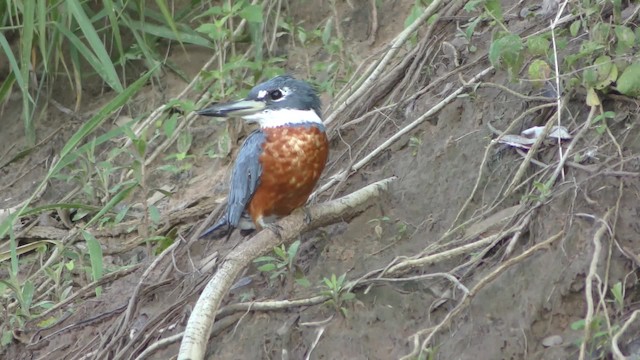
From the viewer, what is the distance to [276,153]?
184 inches

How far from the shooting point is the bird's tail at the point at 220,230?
16.3ft

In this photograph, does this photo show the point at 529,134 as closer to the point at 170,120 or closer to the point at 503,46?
the point at 503,46

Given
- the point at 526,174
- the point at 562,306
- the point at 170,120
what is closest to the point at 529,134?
the point at 526,174

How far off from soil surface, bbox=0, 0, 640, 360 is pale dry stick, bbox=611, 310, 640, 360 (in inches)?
1.5

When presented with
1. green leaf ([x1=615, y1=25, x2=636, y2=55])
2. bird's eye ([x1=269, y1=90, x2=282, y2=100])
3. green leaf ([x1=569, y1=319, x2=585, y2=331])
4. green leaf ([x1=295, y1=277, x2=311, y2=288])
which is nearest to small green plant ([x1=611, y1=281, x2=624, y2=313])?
green leaf ([x1=569, y1=319, x2=585, y2=331])

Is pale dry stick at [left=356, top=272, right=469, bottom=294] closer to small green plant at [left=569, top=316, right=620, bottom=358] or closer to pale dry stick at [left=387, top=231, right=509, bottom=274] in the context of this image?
pale dry stick at [left=387, top=231, right=509, bottom=274]

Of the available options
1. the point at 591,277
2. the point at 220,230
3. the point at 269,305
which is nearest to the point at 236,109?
the point at 220,230

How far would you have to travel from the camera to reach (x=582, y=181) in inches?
155

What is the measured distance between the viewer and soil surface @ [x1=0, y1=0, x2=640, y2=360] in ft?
12.1

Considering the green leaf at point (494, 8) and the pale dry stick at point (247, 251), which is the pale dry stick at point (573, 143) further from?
the pale dry stick at point (247, 251)

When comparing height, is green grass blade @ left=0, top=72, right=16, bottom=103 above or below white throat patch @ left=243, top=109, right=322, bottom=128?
below

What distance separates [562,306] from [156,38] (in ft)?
12.0

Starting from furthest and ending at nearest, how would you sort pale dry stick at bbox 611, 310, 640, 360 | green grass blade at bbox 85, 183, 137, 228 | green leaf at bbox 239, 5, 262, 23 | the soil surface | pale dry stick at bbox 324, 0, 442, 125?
green leaf at bbox 239, 5, 262, 23 → pale dry stick at bbox 324, 0, 442, 125 → green grass blade at bbox 85, 183, 137, 228 → the soil surface → pale dry stick at bbox 611, 310, 640, 360

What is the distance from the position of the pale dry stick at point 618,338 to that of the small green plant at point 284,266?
1341 millimetres
